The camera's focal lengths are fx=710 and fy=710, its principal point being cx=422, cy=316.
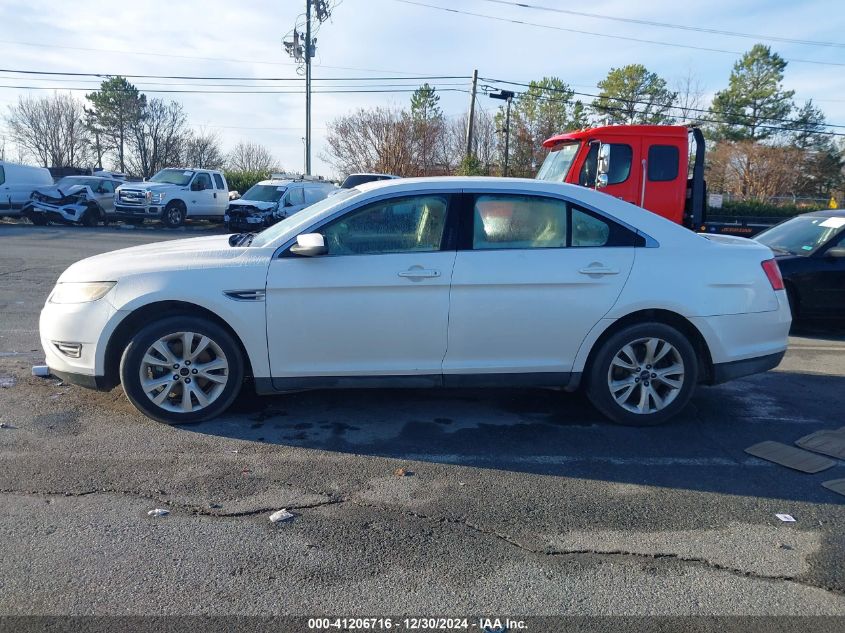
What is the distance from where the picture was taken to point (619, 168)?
1066 cm

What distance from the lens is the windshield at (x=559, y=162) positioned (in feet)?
36.3

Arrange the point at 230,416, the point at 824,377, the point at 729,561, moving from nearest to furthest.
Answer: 1. the point at 729,561
2. the point at 230,416
3. the point at 824,377

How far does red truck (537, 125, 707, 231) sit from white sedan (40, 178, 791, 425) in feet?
18.9

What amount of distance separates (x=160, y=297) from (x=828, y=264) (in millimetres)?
7552

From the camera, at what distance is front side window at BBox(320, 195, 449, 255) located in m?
4.82

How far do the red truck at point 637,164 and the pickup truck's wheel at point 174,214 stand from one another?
52.8 ft

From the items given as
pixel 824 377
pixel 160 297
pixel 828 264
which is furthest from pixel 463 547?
pixel 828 264

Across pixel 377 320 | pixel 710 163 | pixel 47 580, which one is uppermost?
pixel 710 163

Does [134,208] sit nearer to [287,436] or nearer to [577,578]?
[287,436]

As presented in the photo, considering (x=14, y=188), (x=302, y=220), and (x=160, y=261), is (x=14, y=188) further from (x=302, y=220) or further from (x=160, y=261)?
(x=302, y=220)

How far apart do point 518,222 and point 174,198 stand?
20555 mm

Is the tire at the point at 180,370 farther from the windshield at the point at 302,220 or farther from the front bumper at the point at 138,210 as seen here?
the front bumper at the point at 138,210

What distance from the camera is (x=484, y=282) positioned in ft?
15.6

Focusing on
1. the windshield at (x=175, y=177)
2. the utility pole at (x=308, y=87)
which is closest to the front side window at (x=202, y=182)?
the windshield at (x=175, y=177)
